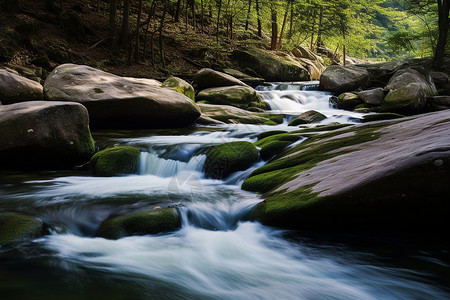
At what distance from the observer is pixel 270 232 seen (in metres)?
3.51

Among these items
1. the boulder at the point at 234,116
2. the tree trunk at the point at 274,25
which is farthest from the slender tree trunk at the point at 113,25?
the tree trunk at the point at 274,25

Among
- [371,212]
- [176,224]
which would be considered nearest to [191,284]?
[176,224]

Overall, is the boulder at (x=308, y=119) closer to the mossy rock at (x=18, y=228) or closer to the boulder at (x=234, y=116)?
the boulder at (x=234, y=116)

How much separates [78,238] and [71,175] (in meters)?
2.36

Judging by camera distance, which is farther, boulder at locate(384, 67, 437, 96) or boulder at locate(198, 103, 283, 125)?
boulder at locate(384, 67, 437, 96)

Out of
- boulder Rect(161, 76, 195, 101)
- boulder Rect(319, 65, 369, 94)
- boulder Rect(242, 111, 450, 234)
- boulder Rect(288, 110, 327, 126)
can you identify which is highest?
boulder Rect(319, 65, 369, 94)

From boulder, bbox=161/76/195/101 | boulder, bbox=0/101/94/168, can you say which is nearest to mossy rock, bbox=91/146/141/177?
boulder, bbox=0/101/94/168

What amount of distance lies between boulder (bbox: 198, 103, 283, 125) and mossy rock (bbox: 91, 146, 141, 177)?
4948 mm

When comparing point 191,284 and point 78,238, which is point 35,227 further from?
point 191,284

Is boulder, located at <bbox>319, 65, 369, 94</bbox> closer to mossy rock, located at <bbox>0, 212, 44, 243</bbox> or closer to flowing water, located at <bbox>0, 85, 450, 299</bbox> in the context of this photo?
flowing water, located at <bbox>0, 85, 450, 299</bbox>

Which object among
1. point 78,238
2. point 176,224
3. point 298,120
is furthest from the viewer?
point 298,120

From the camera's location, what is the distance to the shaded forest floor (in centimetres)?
1236

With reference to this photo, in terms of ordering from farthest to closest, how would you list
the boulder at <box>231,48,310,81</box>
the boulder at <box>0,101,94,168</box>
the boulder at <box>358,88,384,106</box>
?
the boulder at <box>231,48,310,81</box> < the boulder at <box>358,88,384,106</box> < the boulder at <box>0,101,94,168</box>

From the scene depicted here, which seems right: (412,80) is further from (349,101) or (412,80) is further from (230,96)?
(230,96)
